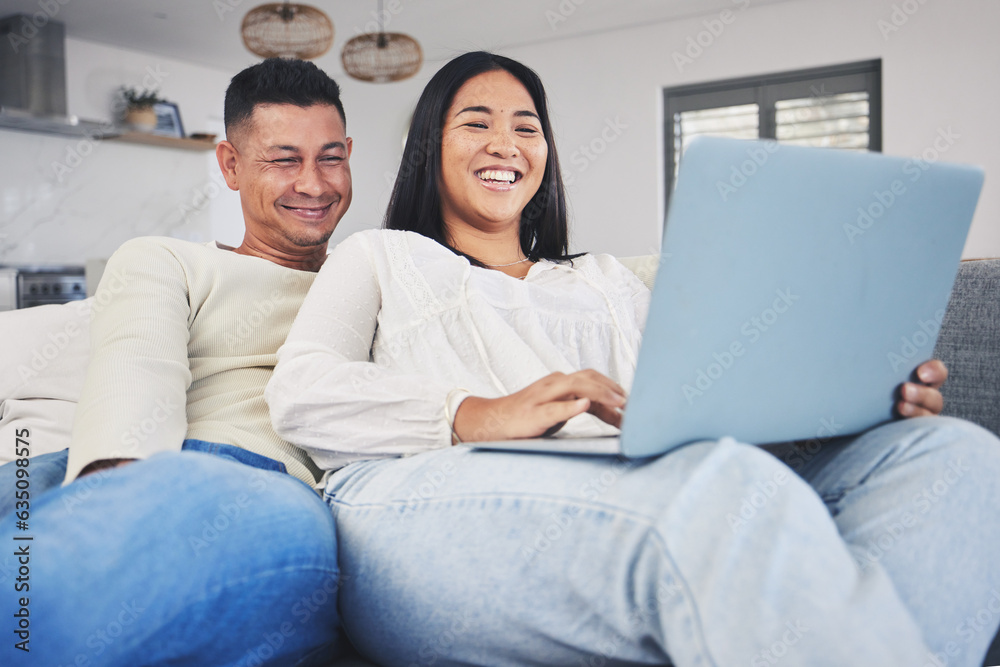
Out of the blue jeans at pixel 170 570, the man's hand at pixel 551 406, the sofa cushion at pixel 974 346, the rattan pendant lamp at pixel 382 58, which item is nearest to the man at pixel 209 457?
the blue jeans at pixel 170 570

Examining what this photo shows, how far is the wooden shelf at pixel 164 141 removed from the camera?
5.70 metres

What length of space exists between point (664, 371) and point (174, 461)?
0.48m

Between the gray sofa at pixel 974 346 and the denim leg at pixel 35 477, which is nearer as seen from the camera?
the denim leg at pixel 35 477

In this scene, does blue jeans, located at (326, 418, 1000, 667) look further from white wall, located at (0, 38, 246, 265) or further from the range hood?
white wall, located at (0, 38, 246, 265)

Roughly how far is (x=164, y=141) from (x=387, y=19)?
6.47 feet

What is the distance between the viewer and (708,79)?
217 inches

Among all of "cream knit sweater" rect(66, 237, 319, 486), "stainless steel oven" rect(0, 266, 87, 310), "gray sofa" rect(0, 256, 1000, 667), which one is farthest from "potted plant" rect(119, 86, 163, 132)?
"cream knit sweater" rect(66, 237, 319, 486)

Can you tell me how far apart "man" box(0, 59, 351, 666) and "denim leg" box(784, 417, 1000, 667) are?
1.76 ft

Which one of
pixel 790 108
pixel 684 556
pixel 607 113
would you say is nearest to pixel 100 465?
pixel 684 556

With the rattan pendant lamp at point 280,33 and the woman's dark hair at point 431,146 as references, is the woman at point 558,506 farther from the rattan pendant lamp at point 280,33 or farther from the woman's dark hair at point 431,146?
the rattan pendant lamp at point 280,33

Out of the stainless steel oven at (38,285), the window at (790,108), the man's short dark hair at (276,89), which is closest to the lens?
the man's short dark hair at (276,89)

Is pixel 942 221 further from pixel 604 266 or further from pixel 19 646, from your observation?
pixel 19 646

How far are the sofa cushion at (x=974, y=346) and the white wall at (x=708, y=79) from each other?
132 inches

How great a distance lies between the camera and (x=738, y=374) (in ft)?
2.31
